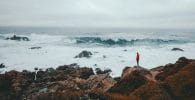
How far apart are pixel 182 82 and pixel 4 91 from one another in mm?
13809

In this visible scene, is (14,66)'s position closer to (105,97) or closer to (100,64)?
(100,64)

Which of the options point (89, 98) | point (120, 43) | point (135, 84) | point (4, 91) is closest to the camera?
point (89, 98)

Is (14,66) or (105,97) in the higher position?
(105,97)

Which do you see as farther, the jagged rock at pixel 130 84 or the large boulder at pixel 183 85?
the jagged rock at pixel 130 84

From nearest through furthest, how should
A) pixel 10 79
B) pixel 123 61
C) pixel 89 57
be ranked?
pixel 10 79 < pixel 123 61 < pixel 89 57

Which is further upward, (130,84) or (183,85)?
(183,85)

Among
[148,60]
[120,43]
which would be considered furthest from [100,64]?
[120,43]

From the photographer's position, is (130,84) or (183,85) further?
(130,84)

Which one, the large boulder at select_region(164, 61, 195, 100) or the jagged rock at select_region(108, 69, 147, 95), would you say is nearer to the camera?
the large boulder at select_region(164, 61, 195, 100)

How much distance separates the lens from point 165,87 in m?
11.4

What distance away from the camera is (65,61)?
138 feet

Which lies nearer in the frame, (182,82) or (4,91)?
(182,82)

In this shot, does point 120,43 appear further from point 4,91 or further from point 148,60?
point 4,91

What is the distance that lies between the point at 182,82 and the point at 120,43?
61.6m
